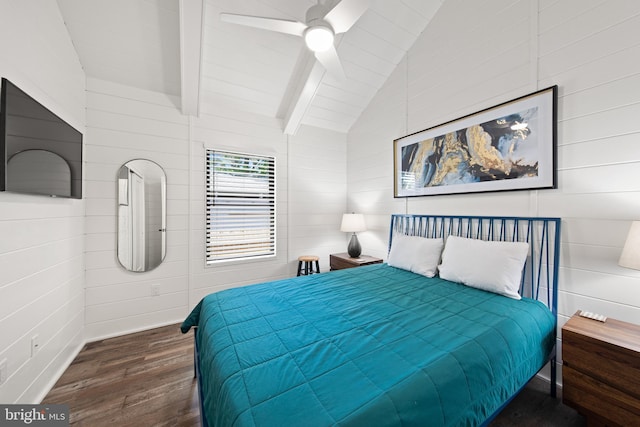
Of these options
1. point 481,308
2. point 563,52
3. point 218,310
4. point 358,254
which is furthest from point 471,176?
point 218,310

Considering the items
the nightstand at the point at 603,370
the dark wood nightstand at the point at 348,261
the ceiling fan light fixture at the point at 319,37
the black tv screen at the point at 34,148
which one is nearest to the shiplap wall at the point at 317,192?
the dark wood nightstand at the point at 348,261

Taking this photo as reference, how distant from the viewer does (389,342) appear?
125 centimetres

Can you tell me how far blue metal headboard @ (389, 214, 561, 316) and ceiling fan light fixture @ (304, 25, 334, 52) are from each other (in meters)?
2.05

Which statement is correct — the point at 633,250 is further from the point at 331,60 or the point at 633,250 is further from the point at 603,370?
the point at 331,60

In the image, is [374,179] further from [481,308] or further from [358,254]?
[481,308]

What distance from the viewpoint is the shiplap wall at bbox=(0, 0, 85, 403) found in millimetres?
1403

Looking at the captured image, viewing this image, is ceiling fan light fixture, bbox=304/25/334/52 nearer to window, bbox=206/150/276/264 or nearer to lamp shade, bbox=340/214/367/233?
window, bbox=206/150/276/264

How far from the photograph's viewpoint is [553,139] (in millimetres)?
1854

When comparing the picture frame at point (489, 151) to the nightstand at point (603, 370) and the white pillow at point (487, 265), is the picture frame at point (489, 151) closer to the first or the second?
the white pillow at point (487, 265)

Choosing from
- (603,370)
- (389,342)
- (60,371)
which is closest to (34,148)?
(60,371)

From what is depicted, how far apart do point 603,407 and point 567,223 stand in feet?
3.74

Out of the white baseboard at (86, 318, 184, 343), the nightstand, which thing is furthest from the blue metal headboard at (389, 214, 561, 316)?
the white baseboard at (86, 318, 184, 343)

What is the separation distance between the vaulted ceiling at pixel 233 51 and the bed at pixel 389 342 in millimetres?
2140

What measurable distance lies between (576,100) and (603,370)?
1.76 metres
